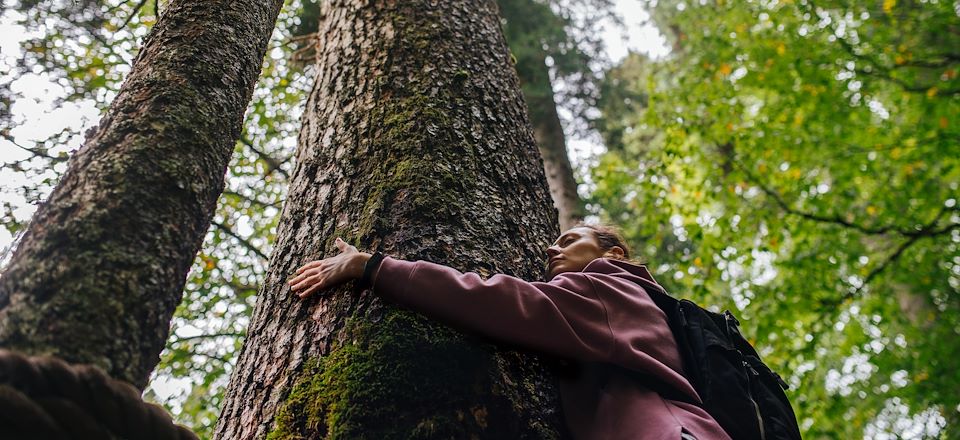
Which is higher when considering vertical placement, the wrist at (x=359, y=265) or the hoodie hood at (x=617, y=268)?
the wrist at (x=359, y=265)

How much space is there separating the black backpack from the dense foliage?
4863mm

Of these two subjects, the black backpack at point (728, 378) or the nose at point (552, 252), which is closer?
the black backpack at point (728, 378)

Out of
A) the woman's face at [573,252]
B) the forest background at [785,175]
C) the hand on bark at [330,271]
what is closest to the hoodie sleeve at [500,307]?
the hand on bark at [330,271]

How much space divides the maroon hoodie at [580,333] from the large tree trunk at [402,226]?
→ 0.08 m

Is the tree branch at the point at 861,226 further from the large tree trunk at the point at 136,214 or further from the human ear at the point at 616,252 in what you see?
the large tree trunk at the point at 136,214

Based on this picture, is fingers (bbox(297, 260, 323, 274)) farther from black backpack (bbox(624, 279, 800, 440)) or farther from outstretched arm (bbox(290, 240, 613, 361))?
black backpack (bbox(624, 279, 800, 440))

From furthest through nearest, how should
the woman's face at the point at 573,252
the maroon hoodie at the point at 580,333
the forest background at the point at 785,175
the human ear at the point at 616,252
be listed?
the forest background at the point at 785,175, the human ear at the point at 616,252, the woman's face at the point at 573,252, the maroon hoodie at the point at 580,333

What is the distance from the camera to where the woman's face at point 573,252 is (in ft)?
8.29

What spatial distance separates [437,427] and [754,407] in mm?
1119

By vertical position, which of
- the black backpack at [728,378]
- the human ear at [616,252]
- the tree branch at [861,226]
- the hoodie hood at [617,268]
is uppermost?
the hoodie hood at [617,268]

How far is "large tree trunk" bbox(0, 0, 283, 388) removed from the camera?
43.0 inches

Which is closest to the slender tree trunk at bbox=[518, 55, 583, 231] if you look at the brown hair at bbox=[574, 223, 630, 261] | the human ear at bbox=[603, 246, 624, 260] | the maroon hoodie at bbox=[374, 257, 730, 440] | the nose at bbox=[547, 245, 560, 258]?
the brown hair at bbox=[574, 223, 630, 261]

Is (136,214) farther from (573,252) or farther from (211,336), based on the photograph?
(211,336)

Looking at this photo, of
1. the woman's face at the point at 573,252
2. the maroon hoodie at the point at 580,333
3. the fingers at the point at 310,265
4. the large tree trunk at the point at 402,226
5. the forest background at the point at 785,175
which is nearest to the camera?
the large tree trunk at the point at 402,226
